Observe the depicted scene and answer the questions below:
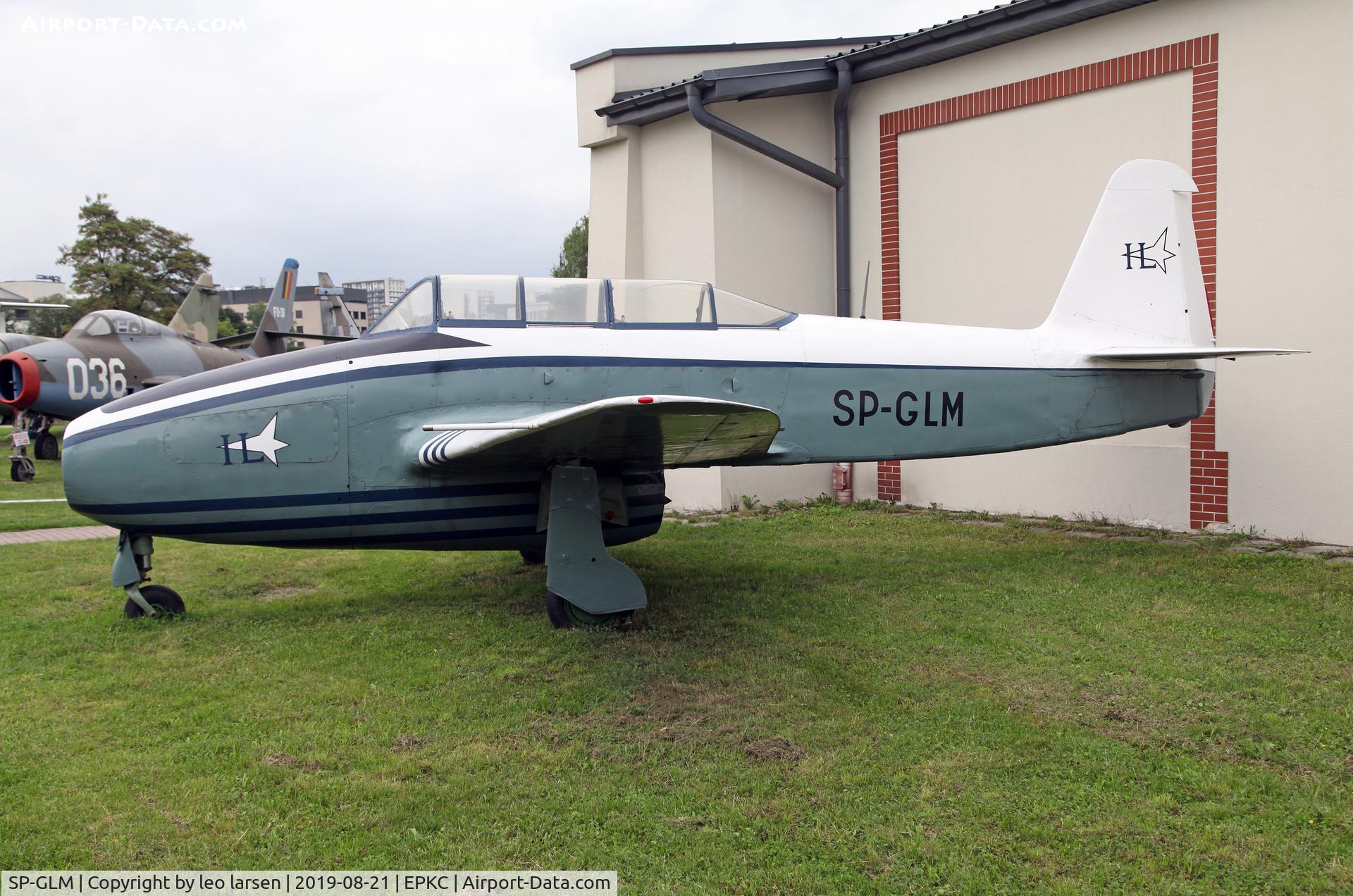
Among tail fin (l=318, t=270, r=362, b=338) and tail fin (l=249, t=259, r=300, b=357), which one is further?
tail fin (l=318, t=270, r=362, b=338)

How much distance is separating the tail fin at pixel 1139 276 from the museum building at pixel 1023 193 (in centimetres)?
110

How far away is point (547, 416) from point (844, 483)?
21.4 ft

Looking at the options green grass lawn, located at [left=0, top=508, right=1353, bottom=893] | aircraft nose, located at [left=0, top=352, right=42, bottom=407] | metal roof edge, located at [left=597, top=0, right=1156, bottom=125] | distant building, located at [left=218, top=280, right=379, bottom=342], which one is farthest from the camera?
distant building, located at [left=218, top=280, right=379, bottom=342]

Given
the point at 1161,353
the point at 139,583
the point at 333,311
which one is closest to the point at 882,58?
the point at 1161,353

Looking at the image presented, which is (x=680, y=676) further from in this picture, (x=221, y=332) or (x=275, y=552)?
(x=221, y=332)

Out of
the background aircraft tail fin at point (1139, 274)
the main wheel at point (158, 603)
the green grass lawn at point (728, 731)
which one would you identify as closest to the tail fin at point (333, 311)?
the main wheel at point (158, 603)

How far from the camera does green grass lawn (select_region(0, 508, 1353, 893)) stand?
2.88 m

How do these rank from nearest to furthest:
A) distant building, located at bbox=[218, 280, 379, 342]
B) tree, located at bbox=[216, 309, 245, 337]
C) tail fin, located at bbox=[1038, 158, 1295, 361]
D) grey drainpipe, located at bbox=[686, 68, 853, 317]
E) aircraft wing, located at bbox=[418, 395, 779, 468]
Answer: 1. aircraft wing, located at bbox=[418, 395, 779, 468]
2. tail fin, located at bbox=[1038, 158, 1295, 361]
3. grey drainpipe, located at bbox=[686, 68, 853, 317]
4. tree, located at bbox=[216, 309, 245, 337]
5. distant building, located at bbox=[218, 280, 379, 342]

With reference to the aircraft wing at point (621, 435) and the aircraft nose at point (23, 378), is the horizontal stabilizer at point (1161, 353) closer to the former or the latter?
the aircraft wing at point (621, 435)

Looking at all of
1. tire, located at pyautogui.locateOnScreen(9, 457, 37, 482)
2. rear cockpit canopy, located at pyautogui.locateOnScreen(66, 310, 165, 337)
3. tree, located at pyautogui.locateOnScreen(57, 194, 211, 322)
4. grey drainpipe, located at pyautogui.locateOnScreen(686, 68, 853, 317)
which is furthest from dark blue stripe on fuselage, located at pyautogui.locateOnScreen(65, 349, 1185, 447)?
tree, located at pyautogui.locateOnScreen(57, 194, 211, 322)

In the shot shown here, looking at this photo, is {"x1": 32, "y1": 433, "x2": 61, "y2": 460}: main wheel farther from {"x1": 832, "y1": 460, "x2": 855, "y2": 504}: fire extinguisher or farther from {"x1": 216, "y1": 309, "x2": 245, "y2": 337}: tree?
{"x1": 216, "y1": 309, "x2": 245, "y2": 337}: tree

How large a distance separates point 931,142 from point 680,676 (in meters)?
7.30

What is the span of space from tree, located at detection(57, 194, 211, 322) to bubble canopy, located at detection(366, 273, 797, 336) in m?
37.9

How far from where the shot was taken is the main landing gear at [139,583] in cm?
550
